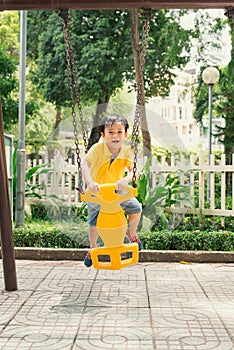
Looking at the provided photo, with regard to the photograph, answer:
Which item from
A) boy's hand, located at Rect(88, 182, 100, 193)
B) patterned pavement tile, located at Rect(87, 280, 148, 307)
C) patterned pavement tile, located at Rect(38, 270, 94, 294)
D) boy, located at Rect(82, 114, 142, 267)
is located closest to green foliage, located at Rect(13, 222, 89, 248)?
patterned pavement tile, located at Rect(38, 270, 94, 294)

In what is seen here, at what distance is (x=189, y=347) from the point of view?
313 centimetres

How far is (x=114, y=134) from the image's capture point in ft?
14.2

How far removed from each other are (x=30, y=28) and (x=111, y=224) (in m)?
12.9

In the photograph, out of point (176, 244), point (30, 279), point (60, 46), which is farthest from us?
point (60, 46)

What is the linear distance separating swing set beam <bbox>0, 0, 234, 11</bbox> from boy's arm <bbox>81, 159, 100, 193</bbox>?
4.02 feet

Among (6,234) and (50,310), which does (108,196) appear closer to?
(50,310)

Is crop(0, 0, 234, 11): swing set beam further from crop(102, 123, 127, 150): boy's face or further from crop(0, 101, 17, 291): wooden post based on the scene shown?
crop(0, 101, 17, 291): wooden post

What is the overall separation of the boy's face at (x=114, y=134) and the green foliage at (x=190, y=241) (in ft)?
8.64

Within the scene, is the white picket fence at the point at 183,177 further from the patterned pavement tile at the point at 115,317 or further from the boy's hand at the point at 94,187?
the patterned pavement tile at the point at 115,317

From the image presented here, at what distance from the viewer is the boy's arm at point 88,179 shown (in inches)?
161

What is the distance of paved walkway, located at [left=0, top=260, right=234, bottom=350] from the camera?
327 centimetres

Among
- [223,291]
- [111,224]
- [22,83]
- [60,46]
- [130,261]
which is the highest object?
[60,46]

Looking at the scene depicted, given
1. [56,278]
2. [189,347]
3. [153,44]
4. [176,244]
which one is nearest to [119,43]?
[153,44]

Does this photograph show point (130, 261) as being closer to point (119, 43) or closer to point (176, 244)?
point (176, 244)
